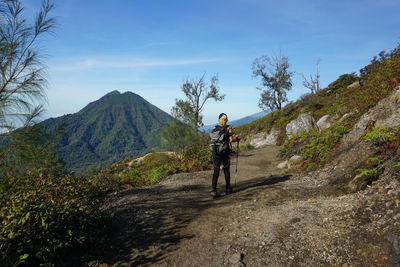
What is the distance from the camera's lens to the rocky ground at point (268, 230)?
328cm

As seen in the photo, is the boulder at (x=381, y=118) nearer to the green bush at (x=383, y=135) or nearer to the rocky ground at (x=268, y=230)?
the green bush at (x=383, y=135)

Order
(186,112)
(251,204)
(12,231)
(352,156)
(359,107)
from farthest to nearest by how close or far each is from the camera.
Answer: (186,112) < (359,107) < (352,156) < (251,204) < (12,231)

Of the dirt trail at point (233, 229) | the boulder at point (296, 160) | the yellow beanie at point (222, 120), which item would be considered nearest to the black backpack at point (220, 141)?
the yellow beanie at point (222, 120)

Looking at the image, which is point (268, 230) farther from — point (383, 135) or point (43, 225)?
point (383, 135)

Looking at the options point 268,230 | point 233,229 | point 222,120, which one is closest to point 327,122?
point 222,120

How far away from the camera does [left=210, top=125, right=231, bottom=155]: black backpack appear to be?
6.79 meters

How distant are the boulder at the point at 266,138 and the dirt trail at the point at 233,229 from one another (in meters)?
18.9

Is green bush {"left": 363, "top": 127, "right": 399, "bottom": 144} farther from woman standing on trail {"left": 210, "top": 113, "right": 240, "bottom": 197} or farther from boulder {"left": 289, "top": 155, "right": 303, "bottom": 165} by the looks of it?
boulder {"left": 289, "top": 155, "right": 303, "bottom": 165}

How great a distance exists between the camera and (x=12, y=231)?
3094mm

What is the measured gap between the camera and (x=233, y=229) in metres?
4.61

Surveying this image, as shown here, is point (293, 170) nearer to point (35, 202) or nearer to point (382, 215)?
point (382, 215)

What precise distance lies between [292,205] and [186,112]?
21.9 meters

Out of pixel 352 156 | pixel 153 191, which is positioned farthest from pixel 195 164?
pixel 352 156

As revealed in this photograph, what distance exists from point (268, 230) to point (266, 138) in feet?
77.2
